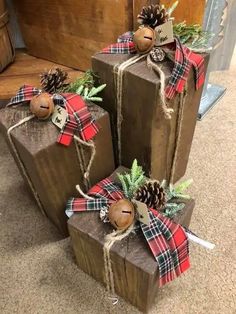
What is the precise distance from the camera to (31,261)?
97cm

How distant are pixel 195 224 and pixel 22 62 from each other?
90cm

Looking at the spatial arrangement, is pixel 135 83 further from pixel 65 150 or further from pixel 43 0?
pixel 43 0

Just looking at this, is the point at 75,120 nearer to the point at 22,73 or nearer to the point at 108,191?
the point at 108,191

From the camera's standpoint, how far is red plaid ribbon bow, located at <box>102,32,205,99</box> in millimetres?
792

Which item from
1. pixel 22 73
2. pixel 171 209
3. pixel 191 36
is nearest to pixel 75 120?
pixel 171 209

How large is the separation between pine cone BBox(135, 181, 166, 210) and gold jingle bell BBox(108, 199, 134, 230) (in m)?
0.03

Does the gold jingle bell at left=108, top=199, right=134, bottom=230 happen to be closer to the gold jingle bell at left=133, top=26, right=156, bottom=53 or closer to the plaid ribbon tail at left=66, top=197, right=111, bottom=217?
the plaid ribbon tail at left=66, top=197, right=111, bottom=217

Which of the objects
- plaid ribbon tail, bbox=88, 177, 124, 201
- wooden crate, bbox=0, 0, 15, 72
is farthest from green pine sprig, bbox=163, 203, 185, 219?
wooden crate, bbox=0, 0, 15, 72

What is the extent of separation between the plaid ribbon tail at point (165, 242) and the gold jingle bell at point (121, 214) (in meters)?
0.04

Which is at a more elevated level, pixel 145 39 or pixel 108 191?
pixel 145 39

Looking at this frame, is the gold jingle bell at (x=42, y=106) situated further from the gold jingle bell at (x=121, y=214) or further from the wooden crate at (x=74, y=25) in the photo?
the wooden crate at (x=74, y=25)

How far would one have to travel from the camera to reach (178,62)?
79cm

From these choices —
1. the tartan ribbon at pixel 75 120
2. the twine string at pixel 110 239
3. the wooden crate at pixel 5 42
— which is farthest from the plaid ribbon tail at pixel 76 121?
the wooden crate at pixel 5 42

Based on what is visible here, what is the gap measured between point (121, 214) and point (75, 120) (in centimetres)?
24
